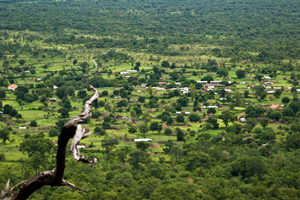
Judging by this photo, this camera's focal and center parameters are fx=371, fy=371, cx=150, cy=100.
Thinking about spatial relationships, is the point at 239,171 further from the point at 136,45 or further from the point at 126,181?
the point at 136,45

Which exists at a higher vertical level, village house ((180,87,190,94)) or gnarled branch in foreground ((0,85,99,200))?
gnarled branch in foreground ((0,85,99,200))

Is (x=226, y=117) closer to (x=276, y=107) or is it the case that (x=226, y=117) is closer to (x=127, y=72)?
(x=276, y=107)

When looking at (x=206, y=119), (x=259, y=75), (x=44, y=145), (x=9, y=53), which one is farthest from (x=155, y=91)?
(x=9, y=53)

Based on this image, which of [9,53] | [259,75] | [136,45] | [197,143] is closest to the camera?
[197,143]

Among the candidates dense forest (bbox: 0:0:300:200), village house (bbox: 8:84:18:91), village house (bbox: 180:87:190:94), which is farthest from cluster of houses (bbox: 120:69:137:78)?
village house (bbox: 8:84:18:91)

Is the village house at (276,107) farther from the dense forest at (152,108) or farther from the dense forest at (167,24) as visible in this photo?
the dense forest at (167,24)

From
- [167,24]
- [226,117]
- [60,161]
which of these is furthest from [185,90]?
[167,24]

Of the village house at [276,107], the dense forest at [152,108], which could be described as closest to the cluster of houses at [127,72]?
the dense forest at [152,108]

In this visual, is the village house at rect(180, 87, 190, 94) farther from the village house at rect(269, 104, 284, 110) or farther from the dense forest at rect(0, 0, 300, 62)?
the dense forest at rect(0, 0, 300, 62)
